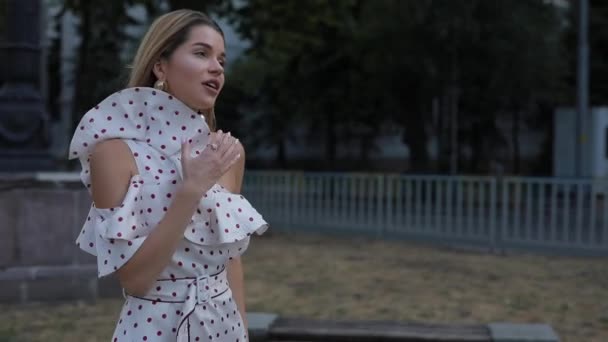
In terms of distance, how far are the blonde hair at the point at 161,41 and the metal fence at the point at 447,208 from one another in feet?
29.8

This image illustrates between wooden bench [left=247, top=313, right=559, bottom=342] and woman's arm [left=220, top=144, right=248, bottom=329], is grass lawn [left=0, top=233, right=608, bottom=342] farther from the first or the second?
woman's arm [left=220, top=144, right=248, bottom=329]

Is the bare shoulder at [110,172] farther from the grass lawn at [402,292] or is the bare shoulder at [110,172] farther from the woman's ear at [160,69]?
the grass lawn at [402,292]

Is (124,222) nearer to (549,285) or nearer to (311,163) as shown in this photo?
(549,285)

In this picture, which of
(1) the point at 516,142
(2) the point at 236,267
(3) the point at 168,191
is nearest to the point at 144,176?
(3) the point at 168,191

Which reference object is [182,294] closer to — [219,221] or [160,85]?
[219,221]

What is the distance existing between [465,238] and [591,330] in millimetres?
5467

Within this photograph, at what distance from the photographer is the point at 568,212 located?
35.0 ft

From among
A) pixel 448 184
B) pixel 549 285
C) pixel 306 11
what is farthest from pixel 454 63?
pixel 549 285

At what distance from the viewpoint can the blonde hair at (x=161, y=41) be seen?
211cm

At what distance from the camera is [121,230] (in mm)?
1945

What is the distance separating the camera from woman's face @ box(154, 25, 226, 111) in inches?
82.1

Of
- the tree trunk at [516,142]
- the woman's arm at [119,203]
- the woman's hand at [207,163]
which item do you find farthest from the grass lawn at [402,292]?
the tree trunk at [516,142]

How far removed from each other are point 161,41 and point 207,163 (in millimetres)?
381

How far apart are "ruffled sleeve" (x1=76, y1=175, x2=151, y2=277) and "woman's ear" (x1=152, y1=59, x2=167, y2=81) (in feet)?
0.90
